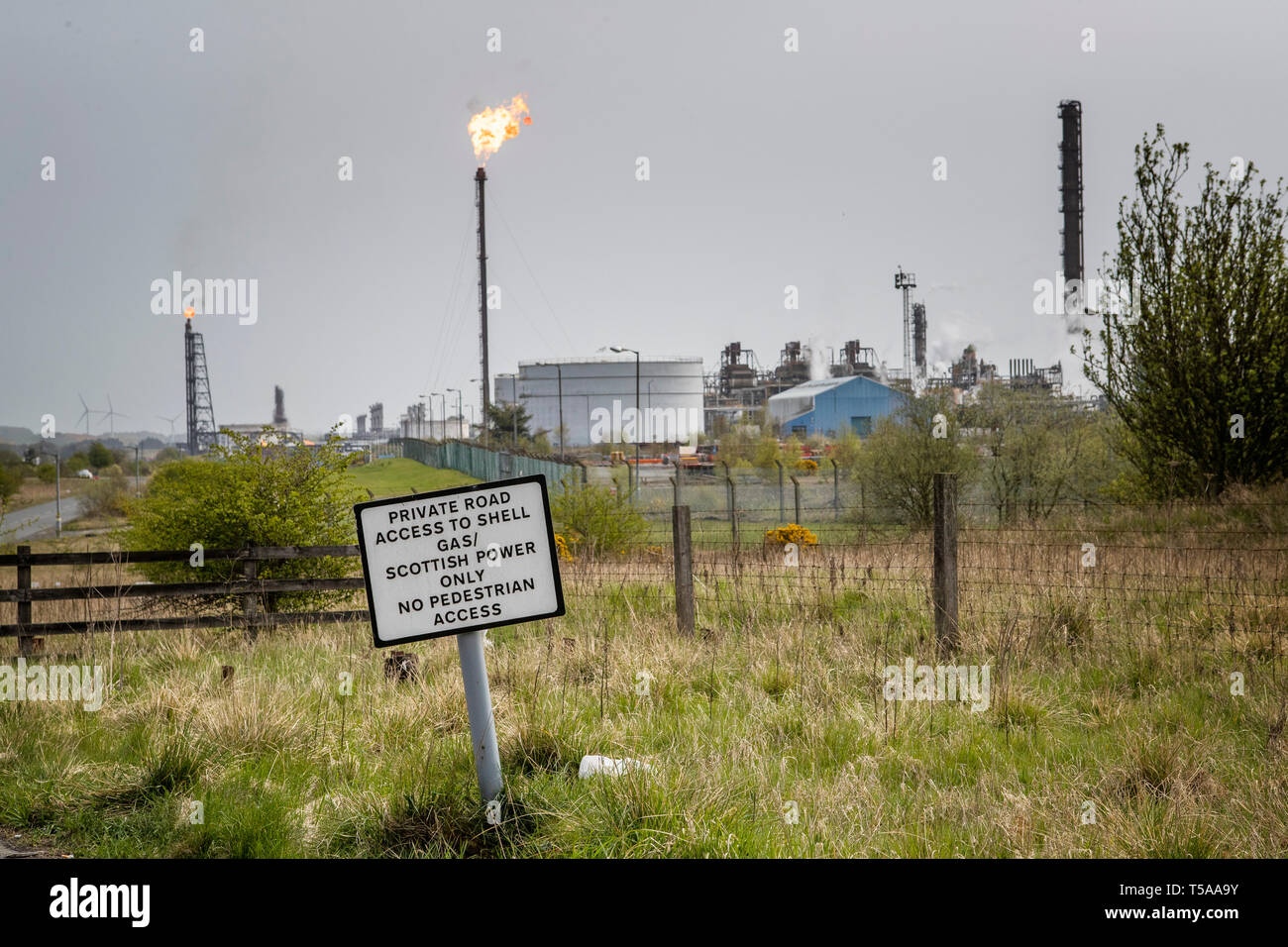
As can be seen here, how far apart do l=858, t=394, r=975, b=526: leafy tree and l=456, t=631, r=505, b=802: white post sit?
75.1 feet

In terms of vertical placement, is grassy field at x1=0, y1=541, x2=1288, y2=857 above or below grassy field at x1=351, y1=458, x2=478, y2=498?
above

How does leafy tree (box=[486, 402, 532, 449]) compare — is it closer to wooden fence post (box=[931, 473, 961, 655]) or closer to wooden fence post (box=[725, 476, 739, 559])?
wooden fence post (box=[725, 476, 739, 559])

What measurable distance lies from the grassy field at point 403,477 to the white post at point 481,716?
4081 centimetres

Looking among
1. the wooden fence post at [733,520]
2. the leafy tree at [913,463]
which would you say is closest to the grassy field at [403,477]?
the leafy tree at [913,463]

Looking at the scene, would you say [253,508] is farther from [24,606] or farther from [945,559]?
[945,559]

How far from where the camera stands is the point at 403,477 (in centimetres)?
6062

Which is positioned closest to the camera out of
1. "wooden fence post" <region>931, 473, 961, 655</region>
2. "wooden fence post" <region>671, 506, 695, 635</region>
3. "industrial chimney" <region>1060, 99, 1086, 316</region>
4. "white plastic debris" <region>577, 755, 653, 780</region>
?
"white plastic debris" <region>577, 755, 653, 780</region>

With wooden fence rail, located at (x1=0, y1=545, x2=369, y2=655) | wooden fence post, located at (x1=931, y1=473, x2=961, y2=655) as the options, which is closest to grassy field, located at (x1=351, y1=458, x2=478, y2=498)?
wooden fence rail, located at (x1=0, y1=545, x2=369, y2=655)

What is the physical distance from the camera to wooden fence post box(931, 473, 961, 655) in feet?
25.7

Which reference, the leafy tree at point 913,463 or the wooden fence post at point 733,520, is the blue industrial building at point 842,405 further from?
the wooden fence post at point 733,520

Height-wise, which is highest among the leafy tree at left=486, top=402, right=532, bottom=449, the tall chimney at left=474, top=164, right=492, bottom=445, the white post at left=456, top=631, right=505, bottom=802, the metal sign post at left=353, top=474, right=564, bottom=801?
the tall chimney at left=474, top=164, right=492, bottom=445

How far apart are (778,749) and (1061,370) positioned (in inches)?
3694
